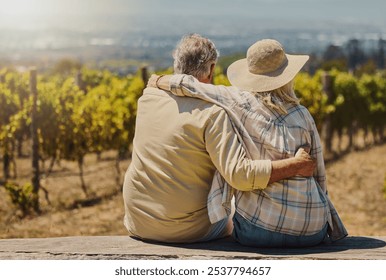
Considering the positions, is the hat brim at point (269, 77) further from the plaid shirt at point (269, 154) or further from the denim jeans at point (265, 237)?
the denim jeans at point (265, 237)

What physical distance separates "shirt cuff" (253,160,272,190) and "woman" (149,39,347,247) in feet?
0.24

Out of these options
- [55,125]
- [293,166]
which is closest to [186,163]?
[293,166]

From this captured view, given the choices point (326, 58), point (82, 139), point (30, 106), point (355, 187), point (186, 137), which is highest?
point (186, 137)

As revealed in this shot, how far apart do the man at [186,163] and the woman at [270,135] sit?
64mm

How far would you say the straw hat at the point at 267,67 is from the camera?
2.88 metres

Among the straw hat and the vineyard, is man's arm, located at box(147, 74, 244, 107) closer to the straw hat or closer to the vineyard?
the straw hat

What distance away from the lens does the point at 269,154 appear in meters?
2.90

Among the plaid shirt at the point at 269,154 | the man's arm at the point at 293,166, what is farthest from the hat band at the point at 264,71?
the man's arm at the point at 293,166

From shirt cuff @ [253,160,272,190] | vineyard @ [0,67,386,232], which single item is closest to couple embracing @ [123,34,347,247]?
shirt cuff @ [253,160,272,190]

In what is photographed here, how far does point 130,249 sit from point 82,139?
256 inches

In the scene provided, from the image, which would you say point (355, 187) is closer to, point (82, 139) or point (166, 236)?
point (82, 139)

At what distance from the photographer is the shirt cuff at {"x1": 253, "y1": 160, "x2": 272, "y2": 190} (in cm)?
280

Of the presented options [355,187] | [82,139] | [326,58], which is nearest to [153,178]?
[82,139]

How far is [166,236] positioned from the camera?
3168 mm
